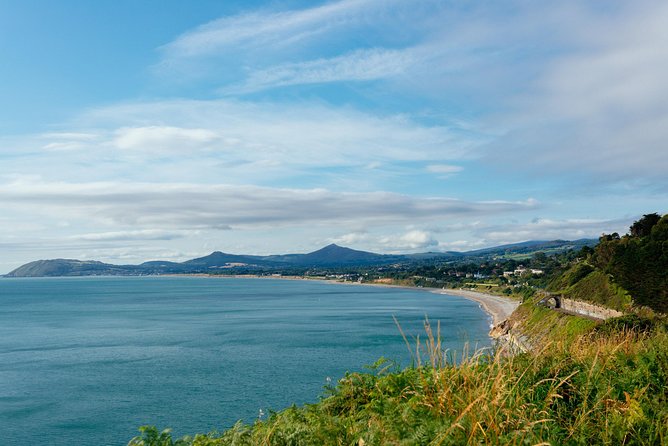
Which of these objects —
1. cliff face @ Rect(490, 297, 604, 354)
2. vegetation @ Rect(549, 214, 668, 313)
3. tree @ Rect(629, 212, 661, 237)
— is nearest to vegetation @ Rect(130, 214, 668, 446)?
vegetation @ Rect(549, 214, 668, 313)

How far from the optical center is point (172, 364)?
192 ft

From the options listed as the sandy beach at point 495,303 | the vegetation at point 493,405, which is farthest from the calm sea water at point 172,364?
the sandy beach at point 495,303

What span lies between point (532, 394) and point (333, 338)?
6978 centimetres

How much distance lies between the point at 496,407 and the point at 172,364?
191 ft

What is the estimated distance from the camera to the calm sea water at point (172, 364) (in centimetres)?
3825

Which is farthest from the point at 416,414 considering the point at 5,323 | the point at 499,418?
the point at 5,323

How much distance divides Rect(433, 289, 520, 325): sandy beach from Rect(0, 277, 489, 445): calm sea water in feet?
11.0

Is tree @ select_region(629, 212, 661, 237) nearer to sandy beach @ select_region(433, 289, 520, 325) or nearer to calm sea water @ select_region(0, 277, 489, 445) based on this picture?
calm sea water @ select_region(0, 277, 489, 445)

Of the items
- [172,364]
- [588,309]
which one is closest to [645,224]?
[588,309]

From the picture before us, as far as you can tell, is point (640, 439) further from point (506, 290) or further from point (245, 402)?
point (506, 290)

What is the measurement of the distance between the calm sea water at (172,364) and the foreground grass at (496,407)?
1114mm

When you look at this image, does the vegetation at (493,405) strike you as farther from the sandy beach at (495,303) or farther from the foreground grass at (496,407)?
the sandy beach at (495,303)

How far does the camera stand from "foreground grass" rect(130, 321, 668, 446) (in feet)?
17.5

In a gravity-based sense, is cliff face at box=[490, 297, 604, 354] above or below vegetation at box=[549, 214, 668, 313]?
below
